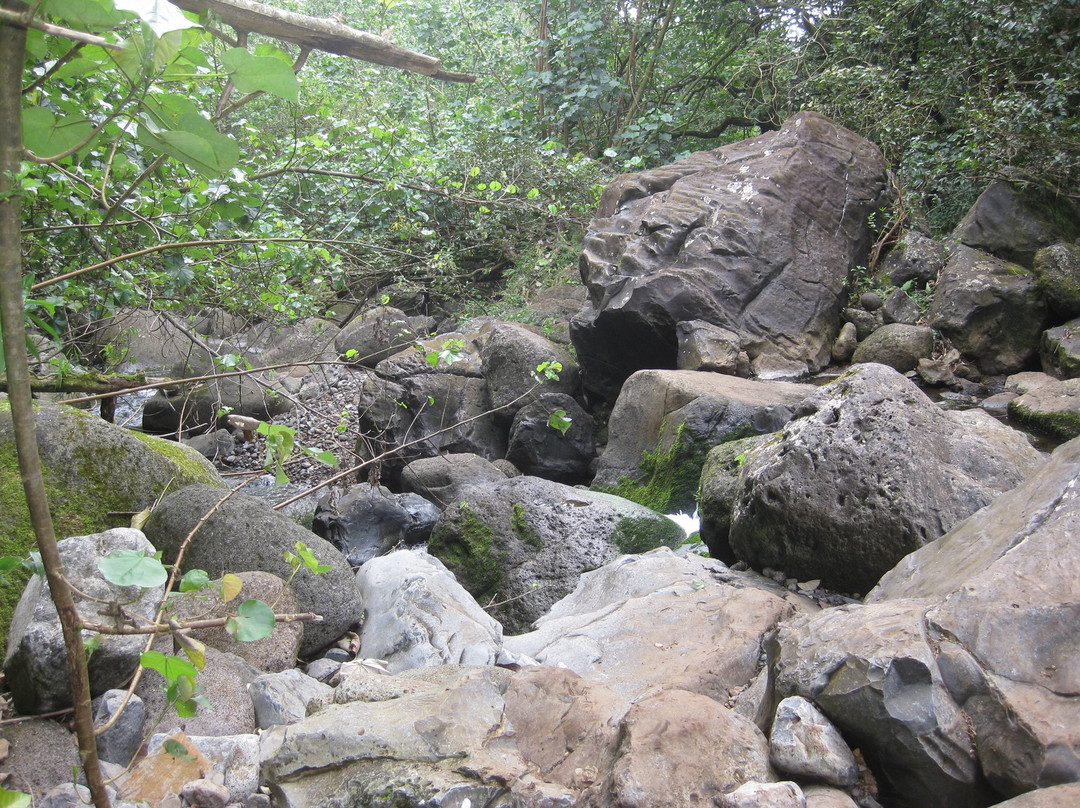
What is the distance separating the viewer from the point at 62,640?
2336mm

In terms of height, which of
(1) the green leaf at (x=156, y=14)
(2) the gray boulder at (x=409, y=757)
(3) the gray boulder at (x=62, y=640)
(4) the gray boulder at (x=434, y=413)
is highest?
(1) the green leaf at (x=156, y=14)

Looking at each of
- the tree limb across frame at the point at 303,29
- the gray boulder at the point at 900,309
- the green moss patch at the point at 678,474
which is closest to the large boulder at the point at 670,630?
the green moss patch at the point at 678,474

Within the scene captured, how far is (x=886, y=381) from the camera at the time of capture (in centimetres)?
397

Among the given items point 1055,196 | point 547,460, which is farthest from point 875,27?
point 547,460

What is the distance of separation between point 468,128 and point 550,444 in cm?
565

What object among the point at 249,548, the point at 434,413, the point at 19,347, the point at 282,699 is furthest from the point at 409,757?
the point at 434,413

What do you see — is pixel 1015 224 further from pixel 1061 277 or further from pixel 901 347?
pixel 901 347

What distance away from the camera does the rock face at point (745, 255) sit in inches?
302

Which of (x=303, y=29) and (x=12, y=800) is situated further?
(x=303, y=29)

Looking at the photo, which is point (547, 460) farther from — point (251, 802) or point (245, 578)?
point (251, 802)

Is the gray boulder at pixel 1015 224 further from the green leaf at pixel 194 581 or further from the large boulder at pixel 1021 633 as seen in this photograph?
the green leaf at pixel 194 581

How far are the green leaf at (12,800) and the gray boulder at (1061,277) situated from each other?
7.83m

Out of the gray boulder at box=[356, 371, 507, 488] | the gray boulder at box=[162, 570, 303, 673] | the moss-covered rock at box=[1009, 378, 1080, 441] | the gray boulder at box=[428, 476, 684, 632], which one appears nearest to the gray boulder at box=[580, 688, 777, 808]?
the gray boulder at box=[162, 570, 303, 673]

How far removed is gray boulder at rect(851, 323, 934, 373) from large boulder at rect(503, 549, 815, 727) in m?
3.84
